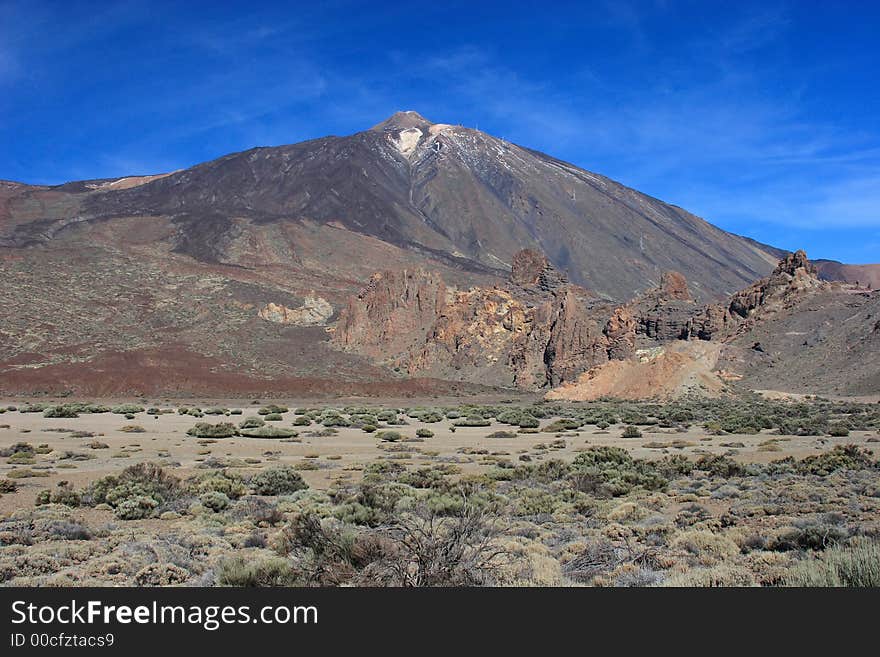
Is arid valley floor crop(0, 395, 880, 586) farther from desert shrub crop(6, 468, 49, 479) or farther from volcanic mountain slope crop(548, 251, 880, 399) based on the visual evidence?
volcanic mountain slope crop(548, 251, 880, 399)

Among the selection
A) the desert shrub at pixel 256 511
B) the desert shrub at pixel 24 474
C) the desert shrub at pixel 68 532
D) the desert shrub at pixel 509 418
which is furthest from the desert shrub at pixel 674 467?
the desert shrub at pixel 509 418

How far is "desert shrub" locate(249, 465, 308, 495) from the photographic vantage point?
15555 millimetres

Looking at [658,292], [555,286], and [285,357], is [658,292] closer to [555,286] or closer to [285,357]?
[555,286]

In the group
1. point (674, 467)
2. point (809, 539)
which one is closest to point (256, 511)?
point (809, 539)

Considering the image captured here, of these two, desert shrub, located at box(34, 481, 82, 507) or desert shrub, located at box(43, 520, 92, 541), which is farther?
desert shrub, located at box(34, 481, 82, 507)

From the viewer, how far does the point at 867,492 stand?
13977mm

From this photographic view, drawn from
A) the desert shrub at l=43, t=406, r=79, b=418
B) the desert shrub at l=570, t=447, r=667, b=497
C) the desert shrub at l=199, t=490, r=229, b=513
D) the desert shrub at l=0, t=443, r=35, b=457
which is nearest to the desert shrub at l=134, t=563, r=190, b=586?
the desert shrub at l=199, t=490, r=229, b=513

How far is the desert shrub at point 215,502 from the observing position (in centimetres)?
1325

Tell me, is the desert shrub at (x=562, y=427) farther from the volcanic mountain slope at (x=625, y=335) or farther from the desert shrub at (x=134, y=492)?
the desert shrub at (x=134, y=492)

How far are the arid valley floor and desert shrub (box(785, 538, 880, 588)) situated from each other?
2 centimetres

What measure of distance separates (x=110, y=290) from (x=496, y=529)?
325 feet

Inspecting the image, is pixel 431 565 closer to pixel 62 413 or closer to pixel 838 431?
pixel 838 431

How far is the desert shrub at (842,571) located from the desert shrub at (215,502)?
988 cm

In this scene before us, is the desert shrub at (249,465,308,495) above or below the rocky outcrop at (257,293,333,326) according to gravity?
below
